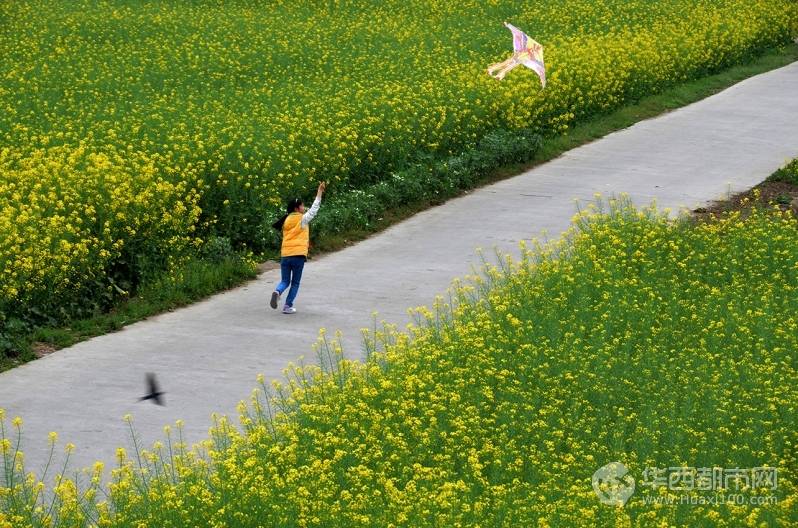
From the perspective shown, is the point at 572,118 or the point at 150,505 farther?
the point at 572,118

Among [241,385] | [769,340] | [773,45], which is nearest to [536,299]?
[769,340]

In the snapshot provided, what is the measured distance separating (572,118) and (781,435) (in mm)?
13463

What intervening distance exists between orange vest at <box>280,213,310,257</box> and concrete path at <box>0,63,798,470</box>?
54cm

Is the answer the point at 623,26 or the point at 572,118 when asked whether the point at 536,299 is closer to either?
the point at 572,118

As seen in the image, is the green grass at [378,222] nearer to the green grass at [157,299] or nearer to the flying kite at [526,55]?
the green grass at [157,299]

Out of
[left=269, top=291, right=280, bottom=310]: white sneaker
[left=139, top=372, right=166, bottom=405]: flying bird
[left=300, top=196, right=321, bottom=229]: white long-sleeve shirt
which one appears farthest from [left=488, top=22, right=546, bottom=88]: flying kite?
[left=139, top=372, right=166, bottom=405]: flying bird

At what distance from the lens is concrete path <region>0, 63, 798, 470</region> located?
11.0m

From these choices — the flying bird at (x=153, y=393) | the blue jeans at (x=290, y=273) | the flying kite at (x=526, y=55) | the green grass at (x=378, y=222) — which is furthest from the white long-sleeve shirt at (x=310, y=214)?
the flying kite at (x=526, y=55)

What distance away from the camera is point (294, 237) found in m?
14.2

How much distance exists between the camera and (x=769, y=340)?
480 inches
